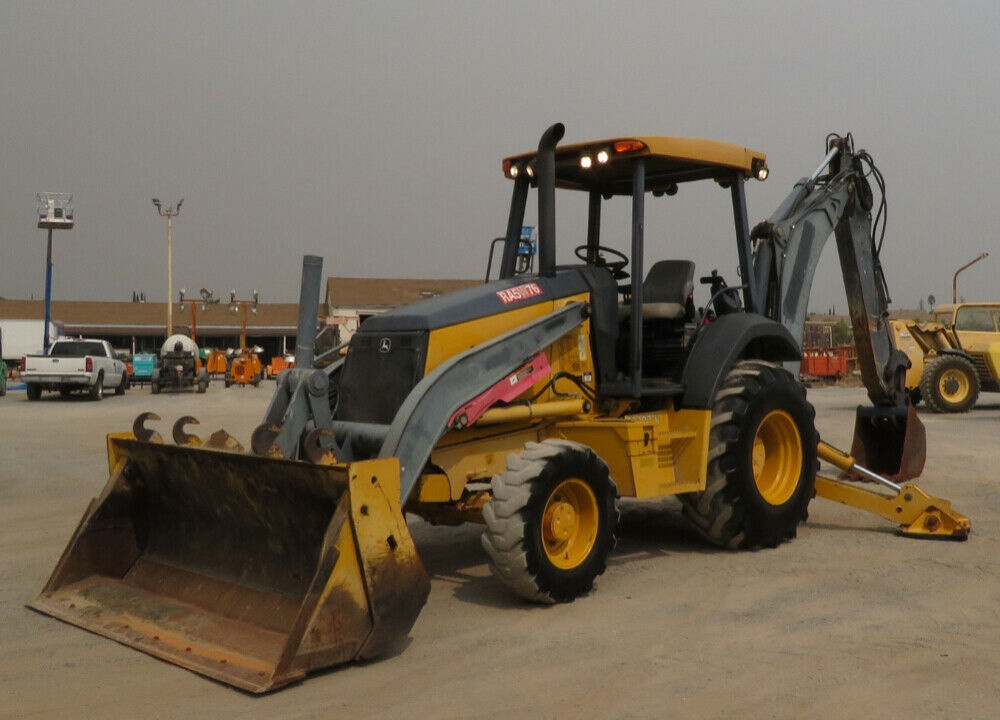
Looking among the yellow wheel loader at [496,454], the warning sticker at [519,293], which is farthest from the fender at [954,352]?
the warning sticker at [519,293]

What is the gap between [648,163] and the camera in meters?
7.23

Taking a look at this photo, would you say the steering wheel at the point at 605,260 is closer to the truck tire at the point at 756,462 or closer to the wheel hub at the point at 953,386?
the truck tire at the point at 756,462

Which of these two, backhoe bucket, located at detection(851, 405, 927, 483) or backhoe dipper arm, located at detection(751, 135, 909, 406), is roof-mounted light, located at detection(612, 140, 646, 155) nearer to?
backhoe dipper arm, located at detection(751, 135, 909, 406)

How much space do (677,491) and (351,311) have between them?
1813 inches

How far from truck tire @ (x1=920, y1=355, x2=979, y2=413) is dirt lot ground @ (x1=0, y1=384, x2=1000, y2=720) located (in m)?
13.0

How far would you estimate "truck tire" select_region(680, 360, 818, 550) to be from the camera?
7023 mm

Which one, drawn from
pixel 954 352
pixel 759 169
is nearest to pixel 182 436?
pixel 759 169

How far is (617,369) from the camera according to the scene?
708 centimetres

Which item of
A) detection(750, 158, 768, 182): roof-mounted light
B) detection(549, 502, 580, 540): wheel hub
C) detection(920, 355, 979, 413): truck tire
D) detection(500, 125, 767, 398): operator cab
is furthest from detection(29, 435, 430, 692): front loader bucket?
detection(920, 355, 979, 413): truck tire

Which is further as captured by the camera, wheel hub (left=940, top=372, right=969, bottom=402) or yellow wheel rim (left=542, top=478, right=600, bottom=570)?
wheel hub (left=940, top=372, right=969, bottom=402)

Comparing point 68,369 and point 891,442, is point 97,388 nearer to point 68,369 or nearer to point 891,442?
point 68,369

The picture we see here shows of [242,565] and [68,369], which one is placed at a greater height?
[68,369]

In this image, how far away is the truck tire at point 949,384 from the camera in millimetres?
20516

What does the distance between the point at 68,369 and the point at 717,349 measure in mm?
23614
